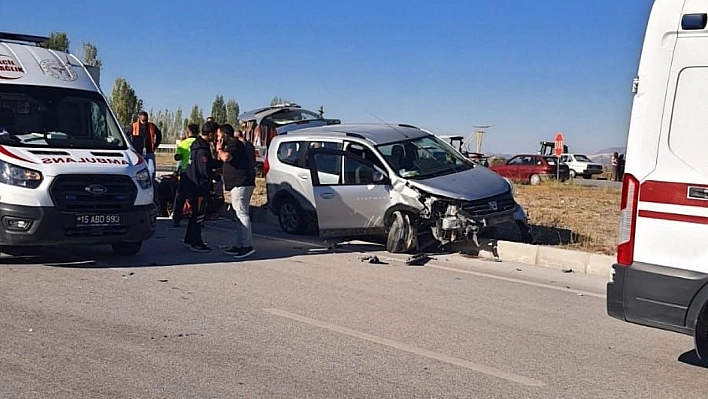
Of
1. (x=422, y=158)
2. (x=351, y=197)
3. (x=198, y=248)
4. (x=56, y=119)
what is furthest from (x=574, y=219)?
(x=56, y=119)

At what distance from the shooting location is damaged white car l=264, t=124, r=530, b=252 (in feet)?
37.1

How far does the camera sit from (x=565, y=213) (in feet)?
52.6

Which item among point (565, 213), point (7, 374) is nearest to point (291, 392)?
point (7, 374)

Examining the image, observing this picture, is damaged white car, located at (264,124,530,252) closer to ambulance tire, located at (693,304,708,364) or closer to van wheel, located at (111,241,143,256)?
van wheel, located at (111,241,143,256)

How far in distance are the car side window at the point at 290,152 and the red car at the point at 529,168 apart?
2459cm

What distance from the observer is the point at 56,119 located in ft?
34.1

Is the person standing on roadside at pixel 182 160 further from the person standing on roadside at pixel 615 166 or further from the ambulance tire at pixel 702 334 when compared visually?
the person standing on roadside at pixel 615 166

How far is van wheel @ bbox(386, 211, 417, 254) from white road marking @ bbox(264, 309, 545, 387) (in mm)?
4109

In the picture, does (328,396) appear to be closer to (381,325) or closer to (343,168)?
(381,325)

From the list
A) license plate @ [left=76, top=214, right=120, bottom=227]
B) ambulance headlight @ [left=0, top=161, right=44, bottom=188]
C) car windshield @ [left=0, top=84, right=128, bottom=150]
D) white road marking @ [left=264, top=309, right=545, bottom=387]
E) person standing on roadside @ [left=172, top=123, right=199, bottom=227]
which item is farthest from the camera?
person standing on roadside @ [left=172, top=123, right=199, bottom=227]

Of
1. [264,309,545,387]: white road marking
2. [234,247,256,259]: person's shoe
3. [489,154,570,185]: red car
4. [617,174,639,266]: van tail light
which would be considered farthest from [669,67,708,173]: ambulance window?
[489,154,570,185]: red car

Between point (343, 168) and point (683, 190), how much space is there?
299 inches

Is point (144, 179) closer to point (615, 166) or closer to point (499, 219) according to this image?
point (499, 219)

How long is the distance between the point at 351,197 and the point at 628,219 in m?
6.82
